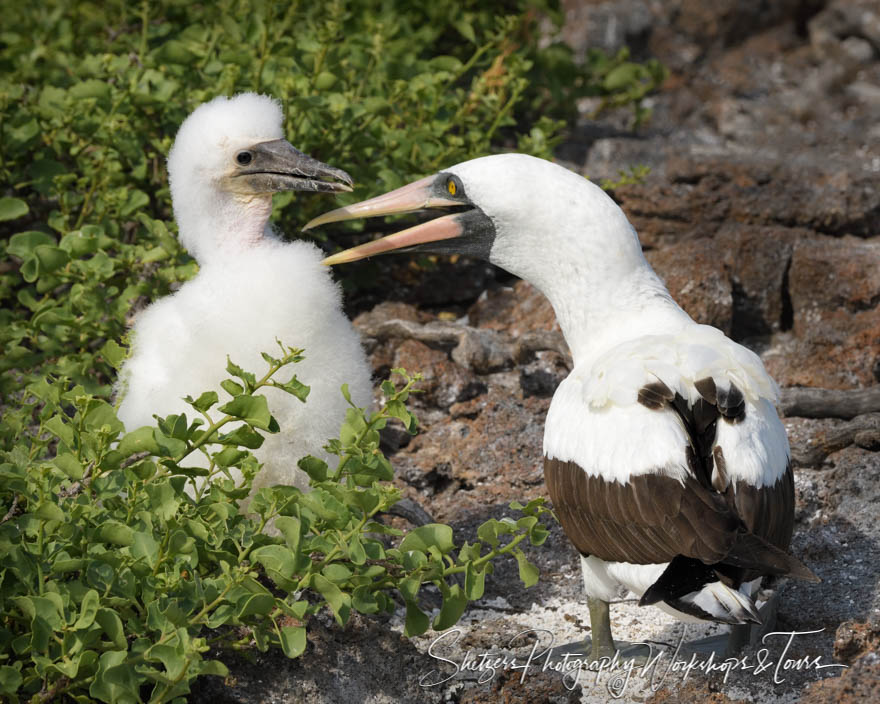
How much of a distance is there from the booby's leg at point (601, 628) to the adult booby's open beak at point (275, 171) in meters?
1.64

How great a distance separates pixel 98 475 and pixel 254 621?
0.56m

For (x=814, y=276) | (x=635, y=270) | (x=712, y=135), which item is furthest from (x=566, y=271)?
(x=712, y=135)

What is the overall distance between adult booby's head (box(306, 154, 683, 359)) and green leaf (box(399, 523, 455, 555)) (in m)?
0.83

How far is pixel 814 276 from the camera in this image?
5.37 metres

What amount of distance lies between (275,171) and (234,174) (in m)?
0.14

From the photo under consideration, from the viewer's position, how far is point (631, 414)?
10.2ft

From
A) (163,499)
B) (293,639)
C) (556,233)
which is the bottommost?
(293,639)

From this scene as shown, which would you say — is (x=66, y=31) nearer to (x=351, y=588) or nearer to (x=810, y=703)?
(x=351, y=588)

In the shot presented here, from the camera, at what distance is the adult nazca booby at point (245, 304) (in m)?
3.65

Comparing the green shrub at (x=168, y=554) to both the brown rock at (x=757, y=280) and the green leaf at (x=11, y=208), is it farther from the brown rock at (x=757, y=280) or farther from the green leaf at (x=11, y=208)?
the brown rock at (x=757, y=280)

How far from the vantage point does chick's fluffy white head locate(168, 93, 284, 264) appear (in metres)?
4.08

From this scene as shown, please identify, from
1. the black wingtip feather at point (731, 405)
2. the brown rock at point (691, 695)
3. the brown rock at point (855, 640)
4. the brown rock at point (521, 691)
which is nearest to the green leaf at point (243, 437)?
the brown rock at point (521, 691)

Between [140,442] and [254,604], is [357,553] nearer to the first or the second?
[254,604]

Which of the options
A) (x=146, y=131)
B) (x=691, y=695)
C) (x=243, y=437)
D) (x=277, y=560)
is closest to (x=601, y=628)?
(x=691, y=695)
